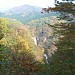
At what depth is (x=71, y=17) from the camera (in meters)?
18.4

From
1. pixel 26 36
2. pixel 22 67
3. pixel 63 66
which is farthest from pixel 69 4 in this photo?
pixel 26 36

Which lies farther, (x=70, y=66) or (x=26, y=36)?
(x=26, y=36)

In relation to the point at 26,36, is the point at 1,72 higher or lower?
higher

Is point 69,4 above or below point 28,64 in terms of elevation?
above

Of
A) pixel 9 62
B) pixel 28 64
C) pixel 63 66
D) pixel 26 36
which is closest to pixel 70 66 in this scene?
pixel 63 66

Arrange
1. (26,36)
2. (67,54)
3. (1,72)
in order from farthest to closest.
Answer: (26,36), (67,54), (1,72)

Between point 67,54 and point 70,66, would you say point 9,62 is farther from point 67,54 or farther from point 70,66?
point 67,54

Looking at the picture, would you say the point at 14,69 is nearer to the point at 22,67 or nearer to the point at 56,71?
the point at 22,67

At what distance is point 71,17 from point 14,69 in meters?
6.73

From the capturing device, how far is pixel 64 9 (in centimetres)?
1772

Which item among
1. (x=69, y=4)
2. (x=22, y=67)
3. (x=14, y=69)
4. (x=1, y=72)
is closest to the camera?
(x=1, y=72)

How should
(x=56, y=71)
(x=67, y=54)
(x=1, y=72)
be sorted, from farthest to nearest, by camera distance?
(x=67, y=54) < (x=56, y=71) < (x=1, y=72)

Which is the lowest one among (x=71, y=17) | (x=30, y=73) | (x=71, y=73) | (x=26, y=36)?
(x=26, y=36)

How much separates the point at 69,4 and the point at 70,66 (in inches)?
163
